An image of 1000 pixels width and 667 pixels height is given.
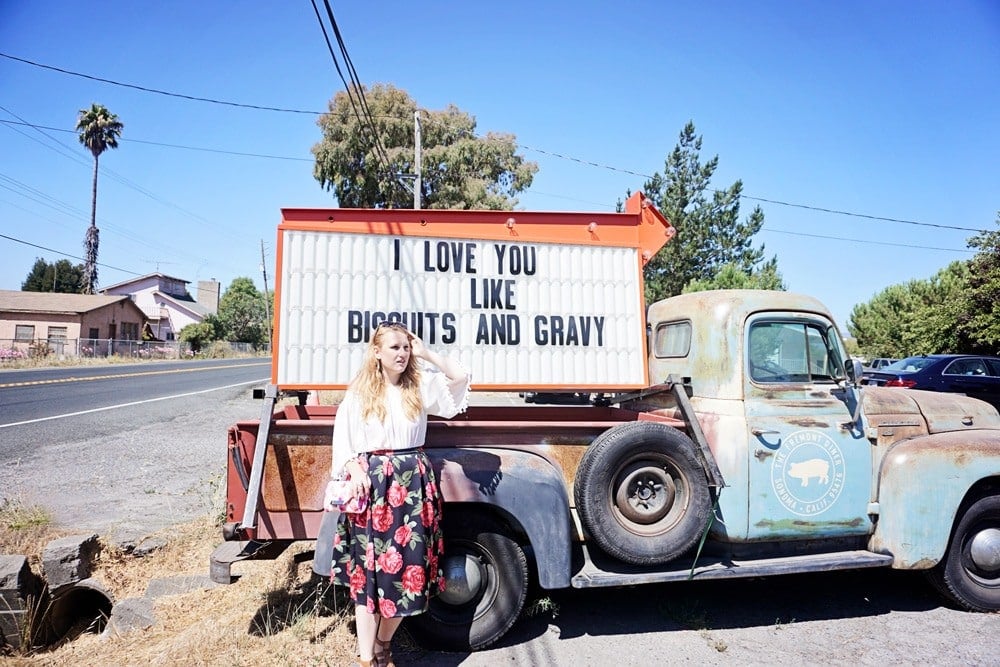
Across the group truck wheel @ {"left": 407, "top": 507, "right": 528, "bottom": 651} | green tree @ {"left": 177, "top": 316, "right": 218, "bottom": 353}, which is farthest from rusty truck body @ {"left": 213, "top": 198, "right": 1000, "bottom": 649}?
green tree @ {"left": 177, "top": 316, "right": 218, "bottom": 353}

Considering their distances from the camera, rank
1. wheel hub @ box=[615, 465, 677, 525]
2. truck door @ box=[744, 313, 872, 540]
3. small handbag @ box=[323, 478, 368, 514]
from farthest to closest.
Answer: truck door @ box=[744, 313, 872, 540] < wheel hub @ box=[615, 465, 677, 525] < small handbag @ box=[323, 478, 368, 514]

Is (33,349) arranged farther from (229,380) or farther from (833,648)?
(833,648)

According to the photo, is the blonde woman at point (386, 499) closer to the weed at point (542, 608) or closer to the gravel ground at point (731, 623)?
the gravel ground at point (731, 623)

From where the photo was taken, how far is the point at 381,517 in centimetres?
299

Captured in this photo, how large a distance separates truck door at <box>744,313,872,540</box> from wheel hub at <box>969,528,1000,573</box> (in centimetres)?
83

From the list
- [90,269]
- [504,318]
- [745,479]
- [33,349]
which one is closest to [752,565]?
[745,479]

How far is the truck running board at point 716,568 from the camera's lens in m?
3.47

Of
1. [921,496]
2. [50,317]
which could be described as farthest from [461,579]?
[50,317]

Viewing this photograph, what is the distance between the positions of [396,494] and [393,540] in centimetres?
22

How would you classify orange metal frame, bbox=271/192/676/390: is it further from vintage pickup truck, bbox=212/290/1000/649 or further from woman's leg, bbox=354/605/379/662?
woman's leg, bbox=354/605/379/662

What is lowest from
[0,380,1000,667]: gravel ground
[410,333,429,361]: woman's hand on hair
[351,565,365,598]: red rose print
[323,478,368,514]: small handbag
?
[0,380,1000,667]: gravel ground

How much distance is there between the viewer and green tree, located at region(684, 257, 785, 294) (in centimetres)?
2231

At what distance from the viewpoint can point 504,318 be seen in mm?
4414

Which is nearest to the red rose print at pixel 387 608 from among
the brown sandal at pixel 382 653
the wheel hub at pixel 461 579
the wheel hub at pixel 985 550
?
the brown sandal at pixel 382 653
